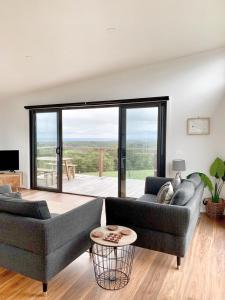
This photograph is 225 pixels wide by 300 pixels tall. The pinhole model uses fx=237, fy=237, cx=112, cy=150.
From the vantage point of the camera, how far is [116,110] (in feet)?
17.0

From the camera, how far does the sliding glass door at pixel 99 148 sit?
487 centimetres

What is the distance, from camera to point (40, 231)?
6.45 ft

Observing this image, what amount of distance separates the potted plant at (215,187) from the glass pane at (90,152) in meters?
2.02

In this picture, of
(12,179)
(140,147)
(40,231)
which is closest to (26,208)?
(40,231)

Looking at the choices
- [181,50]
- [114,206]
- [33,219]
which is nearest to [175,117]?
[181,50]

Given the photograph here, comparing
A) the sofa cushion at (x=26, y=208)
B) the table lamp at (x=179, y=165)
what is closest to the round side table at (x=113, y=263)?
the sofa cushion at (x=26, y=208)

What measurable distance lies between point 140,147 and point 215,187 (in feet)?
5.31

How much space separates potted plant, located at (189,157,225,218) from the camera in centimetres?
407

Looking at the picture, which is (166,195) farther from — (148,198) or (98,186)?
(98,186)

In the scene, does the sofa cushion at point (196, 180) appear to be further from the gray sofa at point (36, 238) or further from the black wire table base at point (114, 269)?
the gray sofa at point (36, 238)

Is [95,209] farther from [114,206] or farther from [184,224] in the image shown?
[184,224]

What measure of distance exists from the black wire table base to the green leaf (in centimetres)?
208

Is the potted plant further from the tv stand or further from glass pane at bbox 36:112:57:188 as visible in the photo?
the tv stand

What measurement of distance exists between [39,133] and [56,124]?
624mm
